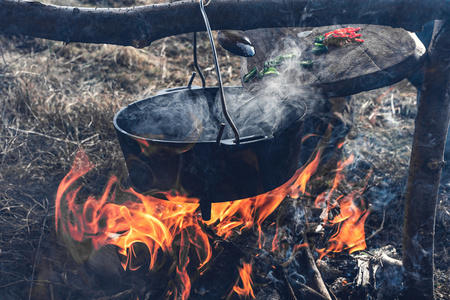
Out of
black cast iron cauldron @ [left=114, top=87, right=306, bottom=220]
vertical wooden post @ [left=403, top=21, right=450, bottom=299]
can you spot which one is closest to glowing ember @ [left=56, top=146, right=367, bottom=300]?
black cast iron cauldron @ [left=114, top=87, right=306, bottom=220]

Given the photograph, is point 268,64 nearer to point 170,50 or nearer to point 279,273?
point 279,273

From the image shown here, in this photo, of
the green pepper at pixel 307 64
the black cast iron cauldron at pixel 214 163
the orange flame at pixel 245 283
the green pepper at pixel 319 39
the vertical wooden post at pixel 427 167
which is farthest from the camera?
the green pepper at pixel 319 39

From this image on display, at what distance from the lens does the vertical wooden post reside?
6.85 feet

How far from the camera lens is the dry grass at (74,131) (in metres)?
2.55

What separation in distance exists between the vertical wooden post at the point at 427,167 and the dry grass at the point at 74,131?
1.30 feet

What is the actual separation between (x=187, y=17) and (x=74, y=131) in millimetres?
2523

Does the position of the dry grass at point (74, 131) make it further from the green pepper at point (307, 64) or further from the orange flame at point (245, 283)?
the green pepper at point (307, 64)

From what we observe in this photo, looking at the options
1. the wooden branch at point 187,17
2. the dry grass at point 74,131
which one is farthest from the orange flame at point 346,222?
the wooden branch at point 187,17

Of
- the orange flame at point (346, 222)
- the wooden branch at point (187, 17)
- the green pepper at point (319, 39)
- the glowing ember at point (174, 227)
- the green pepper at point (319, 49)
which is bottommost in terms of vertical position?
the orange flame at point (346, 222)

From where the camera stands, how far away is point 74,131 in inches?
157

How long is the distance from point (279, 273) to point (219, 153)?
98 cm

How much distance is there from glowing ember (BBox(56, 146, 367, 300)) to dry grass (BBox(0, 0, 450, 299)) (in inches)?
8.9

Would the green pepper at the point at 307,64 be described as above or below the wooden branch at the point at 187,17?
below

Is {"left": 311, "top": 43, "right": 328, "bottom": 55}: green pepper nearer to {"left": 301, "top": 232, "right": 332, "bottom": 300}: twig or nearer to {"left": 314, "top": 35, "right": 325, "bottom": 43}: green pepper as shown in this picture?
{"left": 314, "top": 35, "right": 325, "bottom": 43}: green pepper
